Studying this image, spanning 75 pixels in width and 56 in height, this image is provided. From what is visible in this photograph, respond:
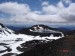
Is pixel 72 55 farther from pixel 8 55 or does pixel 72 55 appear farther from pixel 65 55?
pixel 8 55

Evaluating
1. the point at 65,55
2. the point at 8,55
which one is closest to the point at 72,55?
the point at 65,55

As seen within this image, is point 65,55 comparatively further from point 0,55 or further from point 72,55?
point 0,55

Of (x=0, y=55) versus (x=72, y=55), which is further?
(x=0, y=55)

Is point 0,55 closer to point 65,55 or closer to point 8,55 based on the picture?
point 8,55

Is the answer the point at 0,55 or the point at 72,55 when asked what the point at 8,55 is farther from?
the point at 72,55

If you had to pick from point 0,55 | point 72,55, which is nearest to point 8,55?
point 0,55

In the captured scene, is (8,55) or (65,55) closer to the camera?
(65,55)
